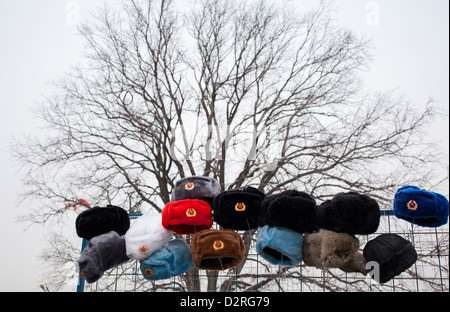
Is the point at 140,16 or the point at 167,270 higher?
the point at 140,16

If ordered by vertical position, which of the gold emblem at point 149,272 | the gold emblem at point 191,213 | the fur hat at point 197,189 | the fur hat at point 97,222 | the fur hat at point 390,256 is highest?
the fur hat at point 197,189

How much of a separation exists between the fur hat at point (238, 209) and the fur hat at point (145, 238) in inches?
12.0

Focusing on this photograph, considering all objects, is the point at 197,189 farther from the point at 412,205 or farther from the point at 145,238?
the point at 412,205

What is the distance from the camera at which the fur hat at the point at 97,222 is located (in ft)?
6.81

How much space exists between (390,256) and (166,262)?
1.09 metres

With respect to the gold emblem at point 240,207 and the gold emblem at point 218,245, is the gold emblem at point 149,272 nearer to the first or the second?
the gold emblem at point 218,245

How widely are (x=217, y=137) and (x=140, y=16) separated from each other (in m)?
2.30

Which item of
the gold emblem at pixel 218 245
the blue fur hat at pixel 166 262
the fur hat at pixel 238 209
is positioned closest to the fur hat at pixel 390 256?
the fur hat at pixel 238 209

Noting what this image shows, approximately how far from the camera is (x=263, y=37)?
6.52 metres

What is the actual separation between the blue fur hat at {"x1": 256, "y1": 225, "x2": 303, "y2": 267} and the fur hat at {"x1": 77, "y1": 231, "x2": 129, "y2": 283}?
75 centimetres

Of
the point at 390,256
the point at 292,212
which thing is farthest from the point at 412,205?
the point at 292,212
